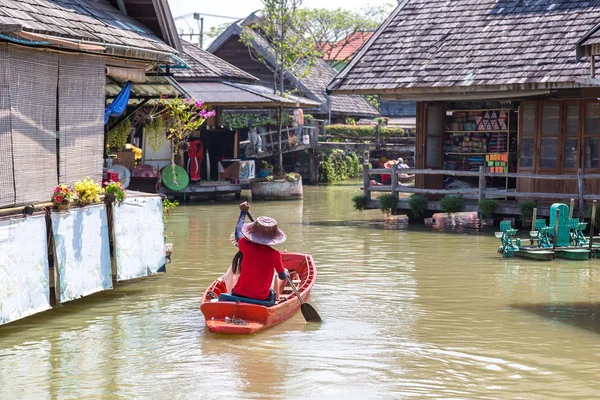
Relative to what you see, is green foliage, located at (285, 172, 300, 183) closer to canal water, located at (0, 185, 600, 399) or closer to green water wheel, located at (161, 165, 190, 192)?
green water wheel, located at (161, 165, 190, 192)

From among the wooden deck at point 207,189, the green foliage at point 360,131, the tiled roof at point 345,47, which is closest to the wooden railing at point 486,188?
the wooden deck at point 207,189

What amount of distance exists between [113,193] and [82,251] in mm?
1016

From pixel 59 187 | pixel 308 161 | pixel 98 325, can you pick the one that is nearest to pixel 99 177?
pixel 59 187

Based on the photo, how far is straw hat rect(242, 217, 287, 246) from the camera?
10602 millimetres

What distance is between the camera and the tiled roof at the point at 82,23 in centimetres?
1052

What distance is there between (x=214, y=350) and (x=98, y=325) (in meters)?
1.87

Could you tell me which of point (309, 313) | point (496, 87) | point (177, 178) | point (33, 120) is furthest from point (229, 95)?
point (309, 313)

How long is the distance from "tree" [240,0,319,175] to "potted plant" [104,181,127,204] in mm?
17971

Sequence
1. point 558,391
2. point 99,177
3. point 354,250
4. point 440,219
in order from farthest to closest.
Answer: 1. point 440,219
2. point 354,250
3. point 99,177
4. point 558,391

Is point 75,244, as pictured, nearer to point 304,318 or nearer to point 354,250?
point 304,318

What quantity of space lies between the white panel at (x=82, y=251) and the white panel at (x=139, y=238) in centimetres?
31

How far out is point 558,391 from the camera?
8.51 metres

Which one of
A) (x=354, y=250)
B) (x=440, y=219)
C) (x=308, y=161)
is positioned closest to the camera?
(x=354, y=250)

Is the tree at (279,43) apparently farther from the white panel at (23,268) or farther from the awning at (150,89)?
the white panel at (23,268)
